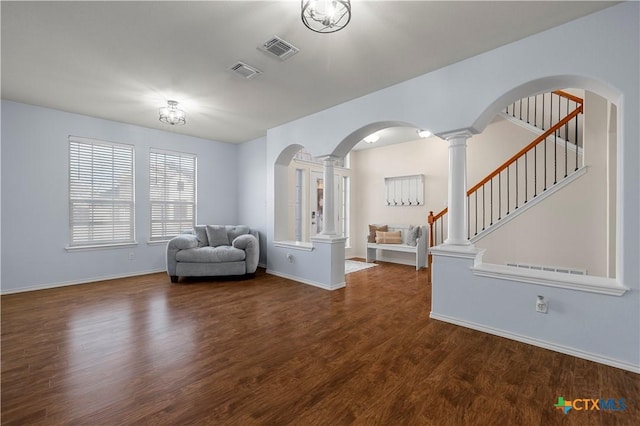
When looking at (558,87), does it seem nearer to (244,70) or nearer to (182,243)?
(244,70)

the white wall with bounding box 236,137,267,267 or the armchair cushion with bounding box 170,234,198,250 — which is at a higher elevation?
the white wall with bounding box 236,137,267,267

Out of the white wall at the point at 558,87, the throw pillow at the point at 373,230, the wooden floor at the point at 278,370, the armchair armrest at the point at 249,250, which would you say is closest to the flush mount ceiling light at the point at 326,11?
the white wall at the point at 558,87

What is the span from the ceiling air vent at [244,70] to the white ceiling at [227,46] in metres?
0.07

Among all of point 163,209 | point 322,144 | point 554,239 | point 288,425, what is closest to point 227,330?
point 288,425

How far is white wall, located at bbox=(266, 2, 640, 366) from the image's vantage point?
2.11 m

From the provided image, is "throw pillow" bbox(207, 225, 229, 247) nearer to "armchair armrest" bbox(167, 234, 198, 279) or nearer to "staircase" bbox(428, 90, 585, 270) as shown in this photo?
"armchair armrest" bbox(167, 234, 198, 279)

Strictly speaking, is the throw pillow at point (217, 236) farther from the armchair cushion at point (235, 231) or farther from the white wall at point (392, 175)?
the white wall at point (392, 175)

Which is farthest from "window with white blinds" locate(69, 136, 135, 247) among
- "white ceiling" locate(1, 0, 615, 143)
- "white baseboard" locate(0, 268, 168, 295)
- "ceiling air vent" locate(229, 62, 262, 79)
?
"ceiling air vent" locate(229, 62, 262, 79)

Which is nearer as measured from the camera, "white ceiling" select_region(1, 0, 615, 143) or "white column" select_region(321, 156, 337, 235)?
"white ceiling" select_region(1, 0, 615, 143)

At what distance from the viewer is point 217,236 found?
5375 mm

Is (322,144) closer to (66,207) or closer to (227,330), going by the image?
(227,330)

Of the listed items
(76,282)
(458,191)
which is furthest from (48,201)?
(458,191)

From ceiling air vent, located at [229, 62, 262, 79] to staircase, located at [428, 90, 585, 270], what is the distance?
12.8 ft

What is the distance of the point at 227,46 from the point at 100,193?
3859mm
